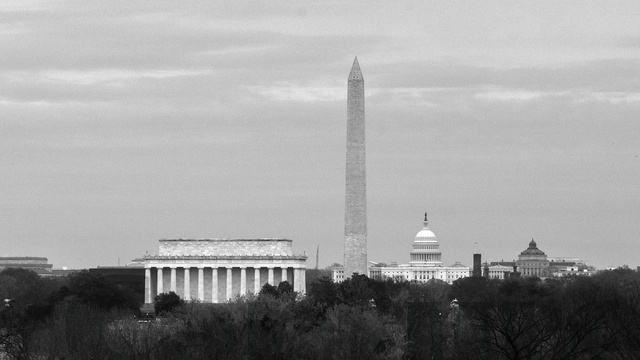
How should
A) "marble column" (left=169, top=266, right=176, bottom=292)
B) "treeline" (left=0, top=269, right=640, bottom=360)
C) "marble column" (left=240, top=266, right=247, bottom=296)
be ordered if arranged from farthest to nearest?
1. "marble column" (left=169, top=266, right=176, bottom=292)
2. "marble column" (left=240, top=266, right=247, bottom=296)
3. "treeline" (left=0, top=269, right=640, bottom=360)

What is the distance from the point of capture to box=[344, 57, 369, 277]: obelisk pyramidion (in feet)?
552

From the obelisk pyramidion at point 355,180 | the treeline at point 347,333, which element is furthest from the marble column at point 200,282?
the treeline at point 347,333

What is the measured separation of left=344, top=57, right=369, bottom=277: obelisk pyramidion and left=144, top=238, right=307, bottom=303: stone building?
20.3m

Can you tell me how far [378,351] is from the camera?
93125mm

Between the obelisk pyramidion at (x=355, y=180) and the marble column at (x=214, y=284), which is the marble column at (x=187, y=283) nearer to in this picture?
the marble column at (x=214, y=284)

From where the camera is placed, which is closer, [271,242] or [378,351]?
[378,351]

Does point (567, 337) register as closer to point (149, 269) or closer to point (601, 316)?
point (601, 316)

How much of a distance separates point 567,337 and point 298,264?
351 feet

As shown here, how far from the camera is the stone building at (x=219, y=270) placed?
194 m

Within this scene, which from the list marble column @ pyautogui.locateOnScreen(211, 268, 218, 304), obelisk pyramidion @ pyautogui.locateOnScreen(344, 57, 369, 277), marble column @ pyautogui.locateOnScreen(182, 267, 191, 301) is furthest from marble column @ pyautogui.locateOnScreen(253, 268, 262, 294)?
obelisk pyramidion @ pyautogui.locateOnScreen(344, 57, 369, 277)

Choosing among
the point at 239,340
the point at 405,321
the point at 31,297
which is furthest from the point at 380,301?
the point at 239,340

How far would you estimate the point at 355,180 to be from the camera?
560 feet

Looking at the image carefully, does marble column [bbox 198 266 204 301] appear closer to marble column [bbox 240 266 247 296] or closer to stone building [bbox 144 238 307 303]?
stone building [bbox 144 238 307 303]

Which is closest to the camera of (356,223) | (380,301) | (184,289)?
(380,301)
